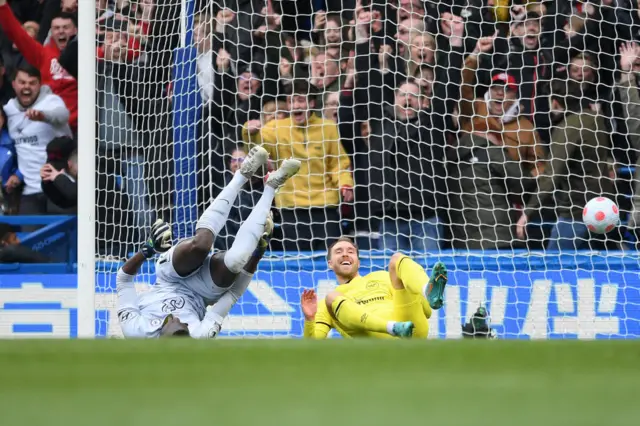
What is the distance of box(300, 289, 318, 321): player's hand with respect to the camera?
7199mm

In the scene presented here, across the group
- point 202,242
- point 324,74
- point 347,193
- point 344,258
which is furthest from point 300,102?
point 202,242

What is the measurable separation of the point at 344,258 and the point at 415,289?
1.09 meters

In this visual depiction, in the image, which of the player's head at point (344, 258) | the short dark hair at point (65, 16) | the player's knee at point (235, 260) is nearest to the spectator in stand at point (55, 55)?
the short dark hair at point (65, 16)

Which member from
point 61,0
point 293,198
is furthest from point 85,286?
point 61,0

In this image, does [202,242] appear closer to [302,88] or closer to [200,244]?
[200,244]

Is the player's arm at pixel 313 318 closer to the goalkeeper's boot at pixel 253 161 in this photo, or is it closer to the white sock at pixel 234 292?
the white sock at pixel 234 292

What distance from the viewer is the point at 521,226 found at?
8055 millimetres

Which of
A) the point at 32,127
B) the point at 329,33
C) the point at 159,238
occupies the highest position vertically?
the point at 329,33

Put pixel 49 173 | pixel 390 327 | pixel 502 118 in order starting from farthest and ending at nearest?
1. pixel 49 173
2. pixel 502 118
3. pixel 390 327

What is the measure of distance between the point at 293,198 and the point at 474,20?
1.91 meters

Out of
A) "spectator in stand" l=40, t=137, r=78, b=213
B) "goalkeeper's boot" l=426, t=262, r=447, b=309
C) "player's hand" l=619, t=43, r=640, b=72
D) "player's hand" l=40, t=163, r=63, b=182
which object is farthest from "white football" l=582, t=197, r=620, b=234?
"player's hand" l=40, t=163, r=63, b=182

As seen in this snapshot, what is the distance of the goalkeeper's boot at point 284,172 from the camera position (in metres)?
7.11

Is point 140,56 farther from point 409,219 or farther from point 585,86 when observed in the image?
point 585,86

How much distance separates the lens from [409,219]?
8023 mm
